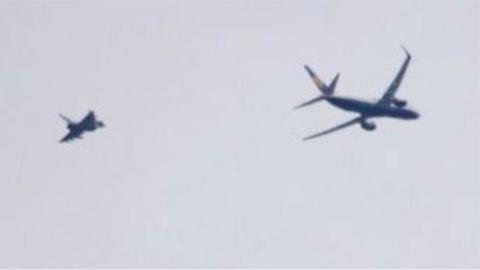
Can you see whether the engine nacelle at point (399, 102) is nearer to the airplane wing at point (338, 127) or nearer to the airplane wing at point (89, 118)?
the airplane wing at point (338, 127)

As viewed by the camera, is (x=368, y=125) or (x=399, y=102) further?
(x=399, y=102)

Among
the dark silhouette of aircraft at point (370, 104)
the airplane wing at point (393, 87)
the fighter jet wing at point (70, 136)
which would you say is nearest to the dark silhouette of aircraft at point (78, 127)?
the fighter jet wing at point (70, 136)

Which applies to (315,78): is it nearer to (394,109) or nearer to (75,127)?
(394,109)

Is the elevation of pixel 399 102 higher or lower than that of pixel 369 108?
higher

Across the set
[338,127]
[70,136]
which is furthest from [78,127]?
[338,127]

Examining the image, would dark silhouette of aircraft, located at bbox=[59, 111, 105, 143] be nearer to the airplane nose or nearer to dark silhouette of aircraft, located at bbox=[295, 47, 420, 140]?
dark silhouette of aircraft, located at bbox=[295, 47, 420, 140]

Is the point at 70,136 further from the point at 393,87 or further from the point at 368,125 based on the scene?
the point at 393,87

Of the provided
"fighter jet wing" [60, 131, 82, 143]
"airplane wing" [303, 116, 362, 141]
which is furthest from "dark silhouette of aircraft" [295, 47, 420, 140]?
"fighter jet wing" [60, 131, 82, 143]
